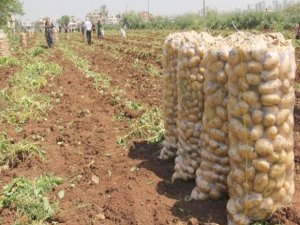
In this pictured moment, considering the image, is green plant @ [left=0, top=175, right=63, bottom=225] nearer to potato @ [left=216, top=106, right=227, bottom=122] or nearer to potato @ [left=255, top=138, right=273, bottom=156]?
potato @ [left=216, top=106, right=227, bottom=122]

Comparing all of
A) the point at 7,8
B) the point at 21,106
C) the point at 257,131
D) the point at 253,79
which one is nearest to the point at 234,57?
the point at 253,79

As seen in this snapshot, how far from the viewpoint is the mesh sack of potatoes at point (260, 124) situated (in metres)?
3.40

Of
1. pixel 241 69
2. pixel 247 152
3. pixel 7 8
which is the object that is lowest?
pixel 247 152

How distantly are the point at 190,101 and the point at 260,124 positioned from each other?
111 centimetres

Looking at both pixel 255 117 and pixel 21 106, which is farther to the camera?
pixel 21 106

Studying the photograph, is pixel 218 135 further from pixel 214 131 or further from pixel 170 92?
pixel 170 92

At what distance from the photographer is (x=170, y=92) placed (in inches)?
200

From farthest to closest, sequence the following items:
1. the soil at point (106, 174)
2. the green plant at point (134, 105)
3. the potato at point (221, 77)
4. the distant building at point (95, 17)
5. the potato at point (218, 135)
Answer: the distant building at point (95, 17) → the green plant at point (134, 105) → the soil at point (106, 174) → the potato at point (218, 135) → the potato at point (221, 77)

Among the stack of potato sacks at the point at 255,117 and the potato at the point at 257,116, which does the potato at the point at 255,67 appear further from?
the potato at the point at 257,116

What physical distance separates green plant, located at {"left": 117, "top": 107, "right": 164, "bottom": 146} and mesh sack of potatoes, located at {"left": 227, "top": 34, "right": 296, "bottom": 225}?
249 cm

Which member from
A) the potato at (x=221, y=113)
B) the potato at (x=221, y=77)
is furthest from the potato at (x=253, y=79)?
the potato at (x=221, y=113)

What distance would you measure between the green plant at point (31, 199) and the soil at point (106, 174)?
11cm

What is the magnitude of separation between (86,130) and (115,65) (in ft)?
24.0

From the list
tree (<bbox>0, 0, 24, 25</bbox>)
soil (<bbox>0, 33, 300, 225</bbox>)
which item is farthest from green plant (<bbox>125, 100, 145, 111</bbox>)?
tree (<bbox>0, 0, 24, 25</bbox>)
